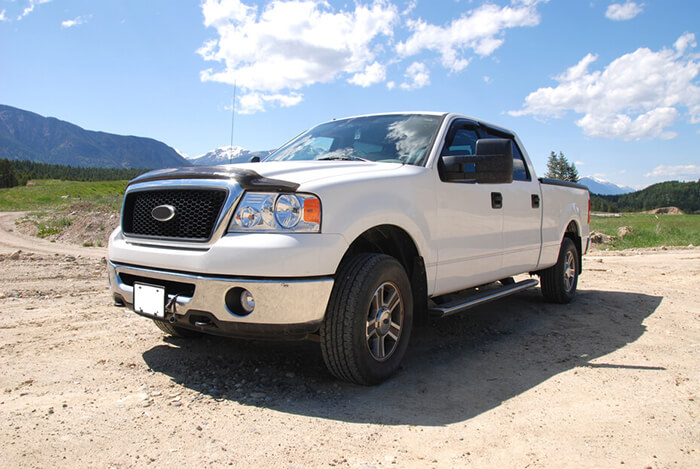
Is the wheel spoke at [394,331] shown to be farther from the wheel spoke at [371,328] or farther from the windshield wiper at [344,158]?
the windshield wiper at [344,158]

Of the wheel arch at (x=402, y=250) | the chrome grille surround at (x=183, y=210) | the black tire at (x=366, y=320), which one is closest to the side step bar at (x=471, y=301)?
the wheel arch at (x=402, y=250)

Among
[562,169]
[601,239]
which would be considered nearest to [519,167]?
[601,239]

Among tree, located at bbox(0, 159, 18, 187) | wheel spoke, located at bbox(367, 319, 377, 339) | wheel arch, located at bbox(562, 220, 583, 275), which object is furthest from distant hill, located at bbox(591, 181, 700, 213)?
wheel spoke, located at bbox(367, 319, 377, 339)

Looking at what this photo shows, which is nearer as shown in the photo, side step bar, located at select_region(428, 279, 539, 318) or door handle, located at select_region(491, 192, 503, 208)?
side step bar, located at select_region(428, 279, 539, 318)

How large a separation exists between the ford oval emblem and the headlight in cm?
48

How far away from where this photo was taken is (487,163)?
3.38m

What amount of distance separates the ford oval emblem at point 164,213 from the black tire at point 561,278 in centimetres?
433

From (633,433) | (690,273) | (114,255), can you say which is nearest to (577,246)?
(690,273)

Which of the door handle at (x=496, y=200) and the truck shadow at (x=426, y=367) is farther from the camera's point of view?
the door handle at (x=496, y=200)

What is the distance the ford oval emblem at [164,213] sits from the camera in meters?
2.92

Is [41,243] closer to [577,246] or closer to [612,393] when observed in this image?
[577,246]

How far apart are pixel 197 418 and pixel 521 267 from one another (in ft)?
11.1

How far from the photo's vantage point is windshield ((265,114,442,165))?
149 inches

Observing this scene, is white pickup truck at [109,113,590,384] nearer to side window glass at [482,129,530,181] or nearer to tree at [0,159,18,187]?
side window glass at [482,129,530,181]
